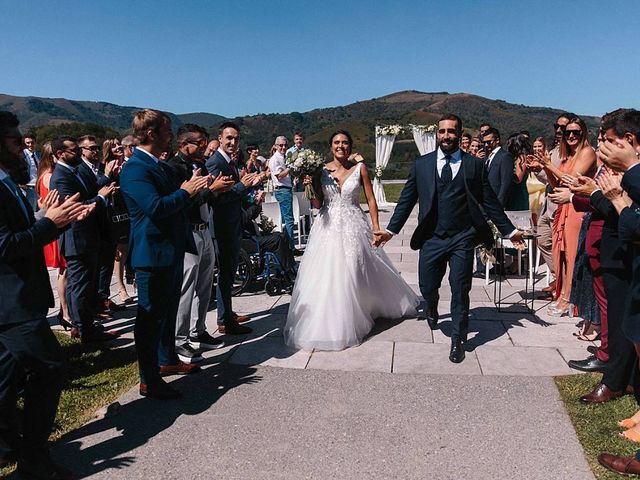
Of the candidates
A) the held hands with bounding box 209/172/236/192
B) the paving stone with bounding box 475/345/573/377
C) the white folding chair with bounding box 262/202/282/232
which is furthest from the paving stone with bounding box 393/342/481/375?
the white folding chair with bounding box 262/202/282/232

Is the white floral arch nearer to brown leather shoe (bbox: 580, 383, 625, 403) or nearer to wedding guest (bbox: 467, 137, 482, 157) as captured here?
wedding guest (bbox: 467, 137, 482, 157)

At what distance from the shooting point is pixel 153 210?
3758mm

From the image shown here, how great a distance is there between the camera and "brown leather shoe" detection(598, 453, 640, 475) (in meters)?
2.92

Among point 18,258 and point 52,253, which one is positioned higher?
point 18,258

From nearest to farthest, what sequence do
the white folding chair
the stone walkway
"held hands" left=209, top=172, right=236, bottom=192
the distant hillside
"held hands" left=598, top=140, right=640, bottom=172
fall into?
1. "held hands" left=598, top=140, right=640, bottom=172
2. the stone walkway
3. "held hands" left=209, top=172, right=236, bottom=192
4. the white folding chair
5. the distant hillside

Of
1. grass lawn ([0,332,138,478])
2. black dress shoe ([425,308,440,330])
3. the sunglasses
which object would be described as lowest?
grass lawn ([0,332,138,478])

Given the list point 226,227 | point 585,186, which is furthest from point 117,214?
point 585,186

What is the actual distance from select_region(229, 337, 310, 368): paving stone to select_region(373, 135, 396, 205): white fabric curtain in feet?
43.9

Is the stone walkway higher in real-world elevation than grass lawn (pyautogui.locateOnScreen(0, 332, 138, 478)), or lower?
higher

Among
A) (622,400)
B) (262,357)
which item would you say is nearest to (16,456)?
(262,357)

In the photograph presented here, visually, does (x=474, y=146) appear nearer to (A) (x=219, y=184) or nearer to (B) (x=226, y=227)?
(B) (x=226, y=227)

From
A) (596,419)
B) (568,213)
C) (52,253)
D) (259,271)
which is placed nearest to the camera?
(596,419)

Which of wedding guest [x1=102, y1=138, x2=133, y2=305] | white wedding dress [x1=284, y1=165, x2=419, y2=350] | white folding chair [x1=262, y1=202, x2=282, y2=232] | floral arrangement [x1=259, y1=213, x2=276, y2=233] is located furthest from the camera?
white folding chair [x1=262, y1=202, x2=282, y2=232]

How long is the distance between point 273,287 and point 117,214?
2368 millimetres
